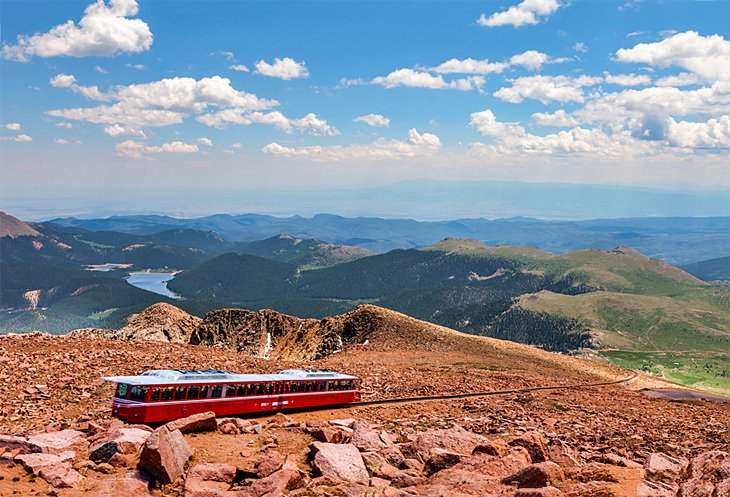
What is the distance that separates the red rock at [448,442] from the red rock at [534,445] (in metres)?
2.33

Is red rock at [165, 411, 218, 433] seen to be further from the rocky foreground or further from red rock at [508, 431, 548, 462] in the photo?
red rock at [508, 431, 548, 462]

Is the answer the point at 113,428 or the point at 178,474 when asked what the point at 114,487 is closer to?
the point at 178,474

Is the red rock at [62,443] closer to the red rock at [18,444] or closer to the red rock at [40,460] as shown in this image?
the red rock at [18,444]

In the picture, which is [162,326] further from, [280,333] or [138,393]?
[138,393]

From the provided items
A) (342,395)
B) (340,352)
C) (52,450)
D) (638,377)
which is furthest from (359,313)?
(52,450)

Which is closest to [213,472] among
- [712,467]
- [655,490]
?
[655,490]

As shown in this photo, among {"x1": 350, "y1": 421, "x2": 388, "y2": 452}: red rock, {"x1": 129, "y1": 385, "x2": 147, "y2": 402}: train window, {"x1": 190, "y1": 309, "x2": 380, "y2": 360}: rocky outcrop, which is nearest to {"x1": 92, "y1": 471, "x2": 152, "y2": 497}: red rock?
→ {"x1": 350, "y1": 421, "x2": 388, "y2": 452}: red rock

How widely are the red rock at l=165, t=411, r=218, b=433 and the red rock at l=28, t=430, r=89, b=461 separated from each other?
3.63 metres

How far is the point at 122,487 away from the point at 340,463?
807 cm

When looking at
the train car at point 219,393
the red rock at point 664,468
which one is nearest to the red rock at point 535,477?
the red rock at point 664,468

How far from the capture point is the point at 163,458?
2114 cm

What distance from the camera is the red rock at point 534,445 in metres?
24.2

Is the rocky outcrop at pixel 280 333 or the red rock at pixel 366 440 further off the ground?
the red rock at pixel 366 440

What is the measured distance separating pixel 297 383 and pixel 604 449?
66.3 feet
